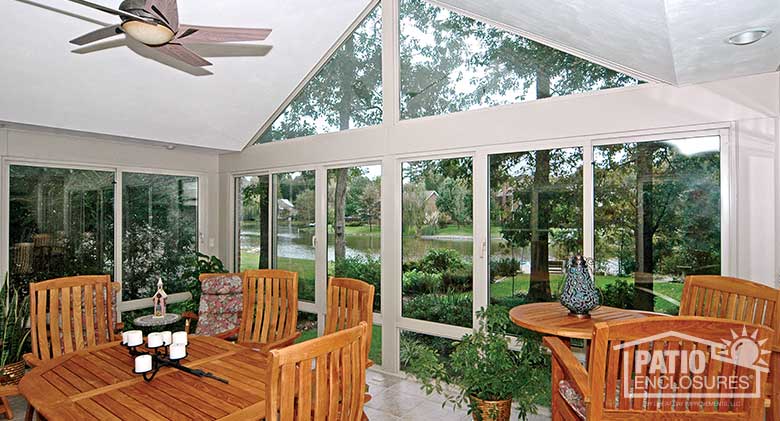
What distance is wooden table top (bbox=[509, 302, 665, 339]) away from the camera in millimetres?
2363

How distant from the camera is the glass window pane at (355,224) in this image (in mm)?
4410

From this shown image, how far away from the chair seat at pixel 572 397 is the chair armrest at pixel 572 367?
8cm

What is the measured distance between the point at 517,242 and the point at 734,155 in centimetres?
148

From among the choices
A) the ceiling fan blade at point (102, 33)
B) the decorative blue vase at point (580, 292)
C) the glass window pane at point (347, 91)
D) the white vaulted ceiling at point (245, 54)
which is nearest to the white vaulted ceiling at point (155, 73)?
the white vaulted ceiling at point (245, 54)

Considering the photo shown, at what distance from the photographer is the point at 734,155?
9.01 feet

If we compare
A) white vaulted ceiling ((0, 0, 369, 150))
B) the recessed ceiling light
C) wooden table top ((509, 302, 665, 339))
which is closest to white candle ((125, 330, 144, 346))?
wooden table top ((509, 302, 665, 339))

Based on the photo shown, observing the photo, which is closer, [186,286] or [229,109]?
[229,109]

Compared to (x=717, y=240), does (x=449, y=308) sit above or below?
below

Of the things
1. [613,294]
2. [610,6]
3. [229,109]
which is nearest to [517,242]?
[613,294]

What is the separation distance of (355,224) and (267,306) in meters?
1.38

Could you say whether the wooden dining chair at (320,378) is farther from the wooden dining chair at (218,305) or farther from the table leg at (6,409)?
the table leg at (6,409)

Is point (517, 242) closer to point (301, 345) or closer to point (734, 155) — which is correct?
point (734, 155)

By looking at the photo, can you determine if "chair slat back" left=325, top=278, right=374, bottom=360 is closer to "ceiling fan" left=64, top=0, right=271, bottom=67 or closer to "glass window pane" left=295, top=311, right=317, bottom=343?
"ceiling fan" left=64, top=0, right=271, bottom=67

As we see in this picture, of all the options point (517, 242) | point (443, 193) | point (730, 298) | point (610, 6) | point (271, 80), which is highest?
point (271, 80)
